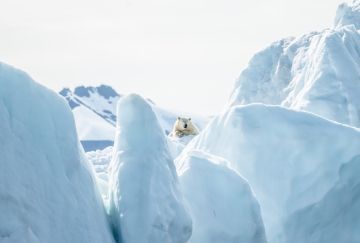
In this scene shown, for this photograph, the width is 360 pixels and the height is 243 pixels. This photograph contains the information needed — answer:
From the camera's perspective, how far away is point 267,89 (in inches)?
1507

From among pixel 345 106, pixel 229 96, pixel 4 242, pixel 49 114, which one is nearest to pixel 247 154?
pixel 49 114

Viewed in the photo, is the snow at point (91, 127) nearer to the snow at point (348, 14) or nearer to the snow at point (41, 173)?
the snow at point (348, 14)

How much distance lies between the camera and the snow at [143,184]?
937 centimetres

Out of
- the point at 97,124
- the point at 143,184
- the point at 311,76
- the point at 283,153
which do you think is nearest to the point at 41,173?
the point at 143,184

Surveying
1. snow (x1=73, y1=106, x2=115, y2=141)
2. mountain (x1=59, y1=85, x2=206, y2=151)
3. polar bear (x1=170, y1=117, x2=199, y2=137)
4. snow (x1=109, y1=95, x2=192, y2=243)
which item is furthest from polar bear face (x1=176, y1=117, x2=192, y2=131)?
snow (x1=73, y1=106, x2=115, y2=141)

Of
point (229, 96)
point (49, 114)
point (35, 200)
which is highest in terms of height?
point (49, 114)

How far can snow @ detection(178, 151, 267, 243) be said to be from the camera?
11391mm

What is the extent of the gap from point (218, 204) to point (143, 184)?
8.02 ft

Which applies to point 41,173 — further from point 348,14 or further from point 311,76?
point 348,14

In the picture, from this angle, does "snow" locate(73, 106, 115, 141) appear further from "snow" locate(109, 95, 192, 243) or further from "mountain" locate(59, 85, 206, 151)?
"snow" locate(109, 95, 192, 243)

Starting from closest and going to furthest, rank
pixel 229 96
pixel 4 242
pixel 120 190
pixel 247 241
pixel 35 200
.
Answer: pixel 4 242 < pixel 35 200 < pixel 120 190 < pixel 247 241 < pixel 229 96

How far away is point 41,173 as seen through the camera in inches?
335

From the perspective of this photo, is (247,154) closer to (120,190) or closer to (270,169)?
(270,169)

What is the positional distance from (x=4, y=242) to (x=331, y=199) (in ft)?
26.0
